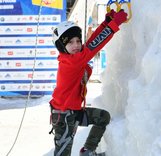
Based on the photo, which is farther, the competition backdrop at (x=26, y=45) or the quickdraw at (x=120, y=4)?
the competition backdrop at (x=26, y=45)

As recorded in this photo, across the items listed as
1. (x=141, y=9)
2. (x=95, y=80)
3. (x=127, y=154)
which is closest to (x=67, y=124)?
(x=127, y=154)

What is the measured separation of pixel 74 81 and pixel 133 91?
0.53 meters

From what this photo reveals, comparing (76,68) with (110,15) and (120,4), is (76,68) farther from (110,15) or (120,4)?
(120,4)

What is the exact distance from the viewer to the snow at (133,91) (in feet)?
7.49

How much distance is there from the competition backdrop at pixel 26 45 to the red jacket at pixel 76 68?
3.91m

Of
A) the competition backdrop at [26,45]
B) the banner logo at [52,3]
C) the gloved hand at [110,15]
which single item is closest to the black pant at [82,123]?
the gloved hand at [110,15]

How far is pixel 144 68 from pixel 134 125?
0.37 metres

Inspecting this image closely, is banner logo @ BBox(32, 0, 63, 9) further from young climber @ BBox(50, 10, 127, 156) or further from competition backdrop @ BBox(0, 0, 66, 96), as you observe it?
young climber @ BBox(50, 10, 127, 156)

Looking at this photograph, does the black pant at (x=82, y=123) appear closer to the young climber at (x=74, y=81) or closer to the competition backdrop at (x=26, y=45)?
the young climber at (x=74, y=81)

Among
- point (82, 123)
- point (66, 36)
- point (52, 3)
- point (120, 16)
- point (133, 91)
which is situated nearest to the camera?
point (133, 91)

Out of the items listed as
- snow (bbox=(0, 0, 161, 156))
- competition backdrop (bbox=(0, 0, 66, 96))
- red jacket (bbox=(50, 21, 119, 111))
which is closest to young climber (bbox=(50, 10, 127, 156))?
red jacket (bbox=(50, 21, 119, 111))

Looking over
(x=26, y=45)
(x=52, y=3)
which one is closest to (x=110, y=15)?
(x=52, y=3)

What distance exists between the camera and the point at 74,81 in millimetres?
2967

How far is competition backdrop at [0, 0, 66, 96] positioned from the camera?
696cm
